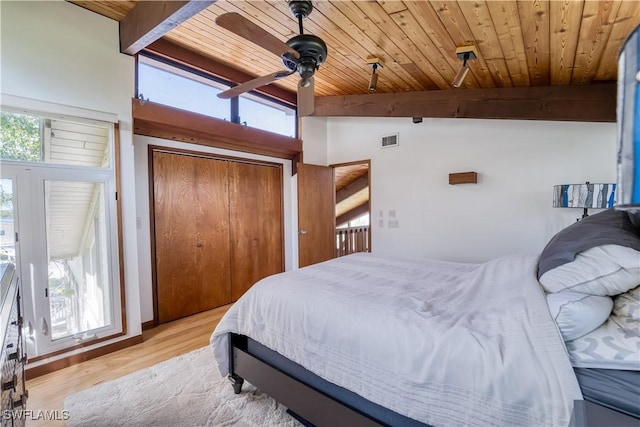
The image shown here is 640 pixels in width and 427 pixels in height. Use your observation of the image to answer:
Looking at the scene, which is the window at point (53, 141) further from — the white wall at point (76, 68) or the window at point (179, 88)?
the window at point (179, 88)

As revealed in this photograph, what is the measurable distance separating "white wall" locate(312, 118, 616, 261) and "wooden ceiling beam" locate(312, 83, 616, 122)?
0.38 m

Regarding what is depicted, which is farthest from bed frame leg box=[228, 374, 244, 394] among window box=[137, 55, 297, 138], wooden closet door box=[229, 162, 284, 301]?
window box=[137, 55, 297, 138]

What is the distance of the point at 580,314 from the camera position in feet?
3.30

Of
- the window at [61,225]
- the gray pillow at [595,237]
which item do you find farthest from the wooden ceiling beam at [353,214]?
the gray pillow at [595,237]

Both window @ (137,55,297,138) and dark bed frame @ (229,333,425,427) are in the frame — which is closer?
dark bed frame @ (229,333,425,427)

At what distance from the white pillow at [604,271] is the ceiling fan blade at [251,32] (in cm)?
177

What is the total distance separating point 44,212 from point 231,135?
6.21ft

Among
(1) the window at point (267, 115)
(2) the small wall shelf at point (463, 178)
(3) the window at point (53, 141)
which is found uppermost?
(1) the window at point (267, 115)

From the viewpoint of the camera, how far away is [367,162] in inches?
173

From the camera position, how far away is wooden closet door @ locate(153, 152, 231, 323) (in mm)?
3250

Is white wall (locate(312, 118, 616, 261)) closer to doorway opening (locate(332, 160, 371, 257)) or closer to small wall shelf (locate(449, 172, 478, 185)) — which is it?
small wall shelf (locate(449, 172, 478, 185))

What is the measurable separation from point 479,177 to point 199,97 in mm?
3458

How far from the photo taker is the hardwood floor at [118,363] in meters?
1.99

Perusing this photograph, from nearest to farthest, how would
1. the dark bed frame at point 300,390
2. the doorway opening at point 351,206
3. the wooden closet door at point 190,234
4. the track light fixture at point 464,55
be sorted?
the dark bed frame at point 300,390
the track light fixture at point 464,55
the wooden closet door at point 190,234
the doorway opening at point 351,206
